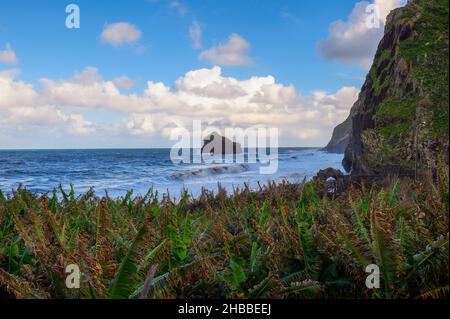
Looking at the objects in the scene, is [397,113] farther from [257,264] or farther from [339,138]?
[339,138]

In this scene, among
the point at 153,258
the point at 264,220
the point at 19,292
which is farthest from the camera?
the point at 264,220

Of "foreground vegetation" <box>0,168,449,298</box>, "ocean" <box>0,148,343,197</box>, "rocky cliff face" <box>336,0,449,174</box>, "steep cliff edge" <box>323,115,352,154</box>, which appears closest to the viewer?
"foreground vegetation" <box>0,168,449,298</box>

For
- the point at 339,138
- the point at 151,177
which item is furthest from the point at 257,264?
the point at 339,138

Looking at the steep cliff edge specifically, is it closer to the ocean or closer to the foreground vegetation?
the ocean

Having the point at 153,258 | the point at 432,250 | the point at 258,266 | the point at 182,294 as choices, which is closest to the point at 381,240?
the point at 432,250

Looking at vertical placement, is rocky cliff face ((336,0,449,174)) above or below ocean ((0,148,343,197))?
above

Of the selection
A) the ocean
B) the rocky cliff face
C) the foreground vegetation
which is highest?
the rocky cliff face

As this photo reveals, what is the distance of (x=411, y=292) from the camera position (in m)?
3.25

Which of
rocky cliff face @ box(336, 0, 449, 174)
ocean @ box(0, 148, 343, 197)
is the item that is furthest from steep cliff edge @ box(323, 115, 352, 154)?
rocky cliff face @ box(336, 0, 449, 174)

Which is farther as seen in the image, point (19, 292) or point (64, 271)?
point (64, 271)

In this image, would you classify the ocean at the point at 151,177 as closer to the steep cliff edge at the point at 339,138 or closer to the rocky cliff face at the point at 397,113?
the rocky cliff face at the point at 397,113

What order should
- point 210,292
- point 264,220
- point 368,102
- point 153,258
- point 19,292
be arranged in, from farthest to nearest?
1. point 368,102
2. point 264,220
3. point 153,258
4. point 210,292
5. point 19,292

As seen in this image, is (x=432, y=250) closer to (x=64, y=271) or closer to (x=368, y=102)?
(x=64, y=271)
